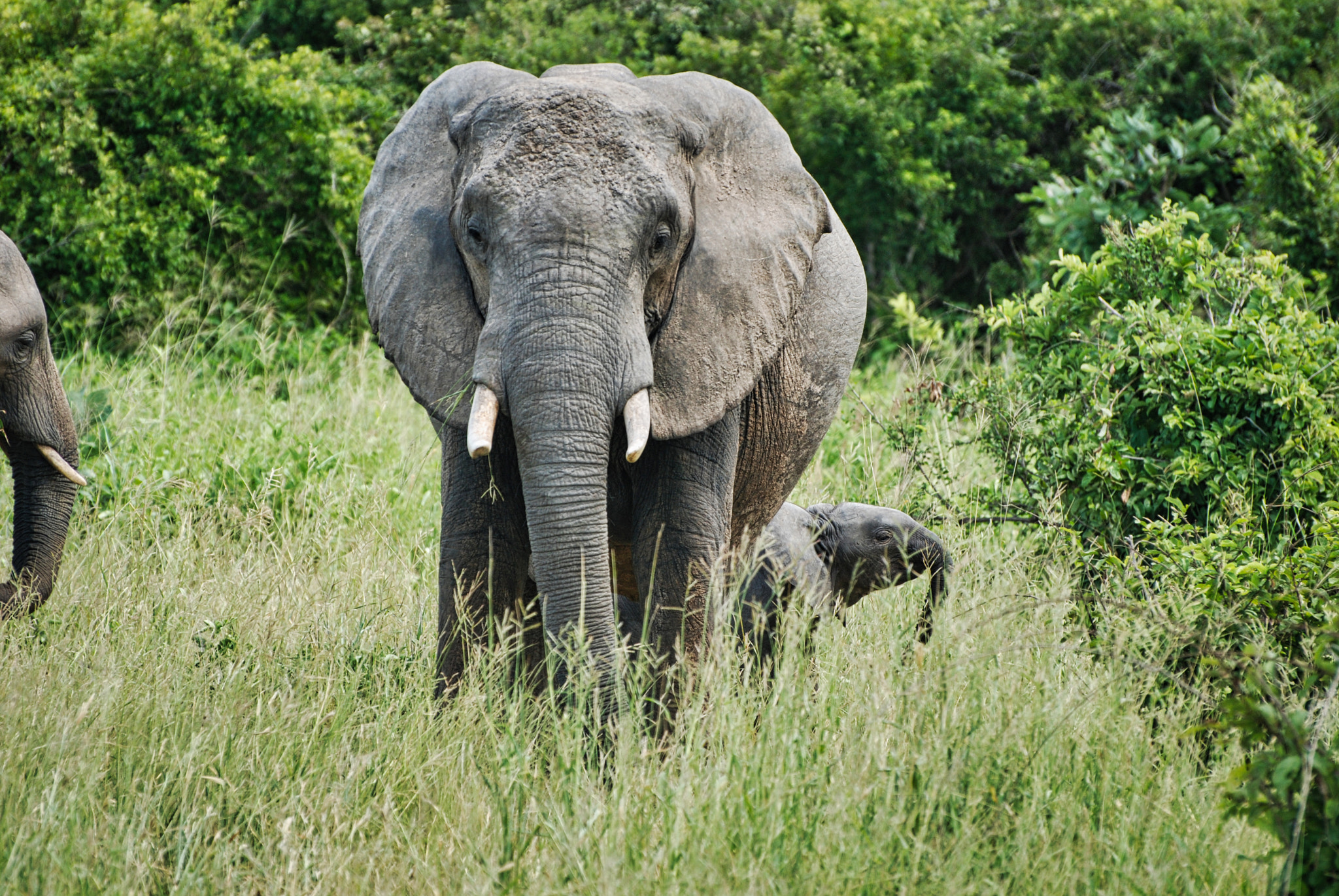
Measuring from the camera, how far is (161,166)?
1002 cm

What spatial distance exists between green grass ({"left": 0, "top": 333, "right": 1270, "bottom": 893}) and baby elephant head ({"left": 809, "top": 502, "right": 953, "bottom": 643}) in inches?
6.6

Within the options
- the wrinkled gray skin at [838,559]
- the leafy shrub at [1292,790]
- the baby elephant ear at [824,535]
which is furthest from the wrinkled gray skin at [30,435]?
the leafy shrub at [1292,790]

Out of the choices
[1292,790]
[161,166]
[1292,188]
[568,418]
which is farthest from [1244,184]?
[1292,790]

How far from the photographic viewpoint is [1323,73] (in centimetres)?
1224

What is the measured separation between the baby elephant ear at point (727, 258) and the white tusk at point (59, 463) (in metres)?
2.39

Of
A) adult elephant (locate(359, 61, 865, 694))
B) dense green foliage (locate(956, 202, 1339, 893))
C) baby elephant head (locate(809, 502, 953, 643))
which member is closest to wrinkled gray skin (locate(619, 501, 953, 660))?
baby elephant head (locate(809, 502, 953, 643))

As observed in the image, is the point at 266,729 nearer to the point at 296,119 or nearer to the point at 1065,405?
the point at 1065,405

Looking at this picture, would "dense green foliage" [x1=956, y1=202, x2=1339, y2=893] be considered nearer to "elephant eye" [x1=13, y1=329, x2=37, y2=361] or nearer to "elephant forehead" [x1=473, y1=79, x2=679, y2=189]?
"elephant forehead" [x1=473, y1=79, x2=679, y2=189]

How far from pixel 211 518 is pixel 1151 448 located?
4037 millimetres

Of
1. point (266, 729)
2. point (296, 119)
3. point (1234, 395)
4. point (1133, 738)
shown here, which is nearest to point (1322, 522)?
point (1234, 395)

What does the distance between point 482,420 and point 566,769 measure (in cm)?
86

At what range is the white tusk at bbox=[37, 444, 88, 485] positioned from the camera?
15.5 feet

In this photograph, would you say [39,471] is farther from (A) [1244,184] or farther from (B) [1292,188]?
(A) [1244,184]

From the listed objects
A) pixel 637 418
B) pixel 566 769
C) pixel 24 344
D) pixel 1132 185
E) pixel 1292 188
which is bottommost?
pixel 1132 185
